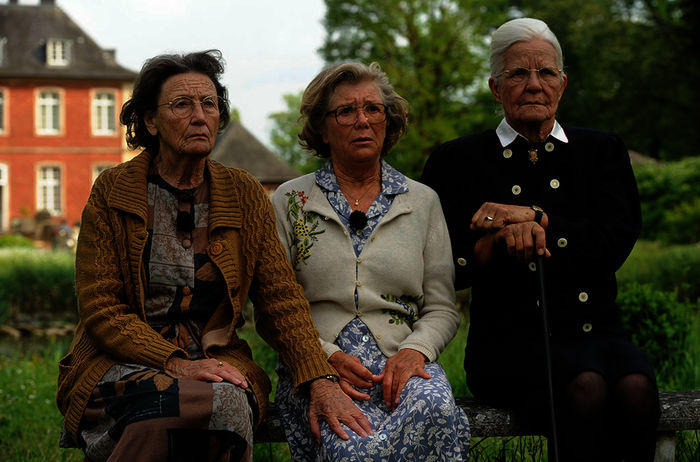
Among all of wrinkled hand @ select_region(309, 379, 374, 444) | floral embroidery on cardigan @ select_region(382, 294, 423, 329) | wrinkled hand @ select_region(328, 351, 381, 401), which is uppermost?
floral embroidery on cardigan @ select_region(382, 294, 423, 329)

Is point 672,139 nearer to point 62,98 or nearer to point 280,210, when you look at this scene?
point 62,98

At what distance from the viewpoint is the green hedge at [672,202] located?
14.9 metres

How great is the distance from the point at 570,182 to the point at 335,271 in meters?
0.97

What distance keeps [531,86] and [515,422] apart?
1.25 metres

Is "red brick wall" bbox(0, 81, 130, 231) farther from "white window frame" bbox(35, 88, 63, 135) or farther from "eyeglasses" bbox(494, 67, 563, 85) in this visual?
"eyeglasses" bbox(494, 67, 563, 85)

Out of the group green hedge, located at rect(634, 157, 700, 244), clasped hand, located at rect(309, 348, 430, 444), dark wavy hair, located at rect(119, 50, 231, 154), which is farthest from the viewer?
green hedge, located at rect(634, 157, 700, 244)

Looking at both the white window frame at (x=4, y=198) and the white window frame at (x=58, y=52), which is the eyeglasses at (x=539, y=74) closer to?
the white window frame at (x=4, y=198)

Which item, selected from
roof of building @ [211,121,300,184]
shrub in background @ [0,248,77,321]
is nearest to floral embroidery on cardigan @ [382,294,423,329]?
shrub in background @ [0,248,77,321]

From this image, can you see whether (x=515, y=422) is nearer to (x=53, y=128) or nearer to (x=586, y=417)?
(x=586, y=417)

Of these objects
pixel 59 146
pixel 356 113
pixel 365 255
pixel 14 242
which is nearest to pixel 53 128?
pixel 59 146

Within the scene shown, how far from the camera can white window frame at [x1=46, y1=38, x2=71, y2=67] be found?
35.4 m

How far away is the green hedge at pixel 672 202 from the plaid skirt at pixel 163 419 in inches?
541

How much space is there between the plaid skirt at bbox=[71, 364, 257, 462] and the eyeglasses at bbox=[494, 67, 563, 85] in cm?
153

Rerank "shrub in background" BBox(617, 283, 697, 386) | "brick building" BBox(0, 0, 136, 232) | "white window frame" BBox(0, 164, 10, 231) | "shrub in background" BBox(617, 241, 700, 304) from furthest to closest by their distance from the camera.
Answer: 1. "brick building" BBox(0, 0, 136, 232)
2. "white window frame" BBox(0, 164, 10, 231)
3. "shrub in background" BBox(617, 241, 700, 304)
4. "shrub in background" BBox(617, 283, 697, 386)
